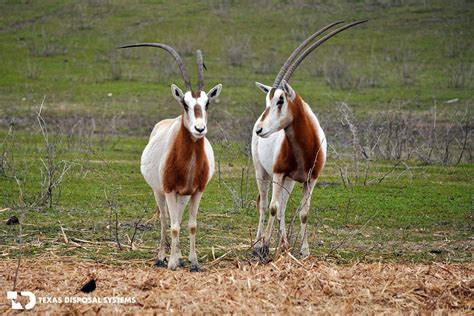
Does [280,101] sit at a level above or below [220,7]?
above

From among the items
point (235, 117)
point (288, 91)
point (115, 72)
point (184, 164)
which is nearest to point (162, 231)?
point (184, 164)

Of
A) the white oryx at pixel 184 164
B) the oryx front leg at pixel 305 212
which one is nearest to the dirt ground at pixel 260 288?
the white oryx at pixel 184 164

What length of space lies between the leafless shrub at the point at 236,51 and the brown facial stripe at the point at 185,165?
2045 cm

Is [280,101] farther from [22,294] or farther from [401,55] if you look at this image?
[401,55]

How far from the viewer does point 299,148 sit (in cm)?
1053

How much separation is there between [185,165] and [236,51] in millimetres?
20850

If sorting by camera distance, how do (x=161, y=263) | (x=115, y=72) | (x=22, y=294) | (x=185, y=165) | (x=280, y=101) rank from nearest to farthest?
(x=22, y=294) → (x=185, y=165) → (x=161, y=263) → (x=280, y=101) → (x=115, y=72)

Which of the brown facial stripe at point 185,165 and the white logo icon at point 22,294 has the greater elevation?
the brown facial stripe at point 185,165

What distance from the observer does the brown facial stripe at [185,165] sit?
970 centimetres

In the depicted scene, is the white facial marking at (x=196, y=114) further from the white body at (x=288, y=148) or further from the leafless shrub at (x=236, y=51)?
the leafless shrub at (x=236, y=51)

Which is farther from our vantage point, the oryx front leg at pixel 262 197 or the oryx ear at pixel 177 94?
the oryx front leg at pixel 262 197

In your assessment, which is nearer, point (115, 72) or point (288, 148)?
point (288, 148)

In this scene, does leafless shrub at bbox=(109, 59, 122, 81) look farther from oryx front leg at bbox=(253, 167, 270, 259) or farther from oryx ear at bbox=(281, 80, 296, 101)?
oryx ear at bbox=(281, 80, 296, 101)

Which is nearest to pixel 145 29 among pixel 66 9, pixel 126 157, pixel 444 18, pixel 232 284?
pixel 66 9
